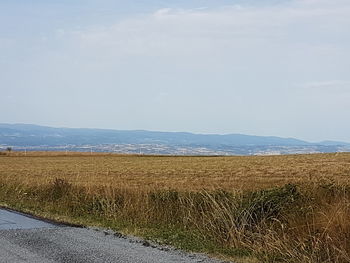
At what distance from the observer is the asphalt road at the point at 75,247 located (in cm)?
850

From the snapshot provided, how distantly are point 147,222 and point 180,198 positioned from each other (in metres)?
1.36

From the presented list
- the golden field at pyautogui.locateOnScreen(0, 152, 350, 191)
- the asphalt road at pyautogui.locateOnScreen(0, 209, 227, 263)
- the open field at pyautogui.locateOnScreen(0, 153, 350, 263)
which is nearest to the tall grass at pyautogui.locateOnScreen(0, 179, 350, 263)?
the open field at pyautogui.locateOnScreen(0, 153, 350, 263)

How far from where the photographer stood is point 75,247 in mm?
9367

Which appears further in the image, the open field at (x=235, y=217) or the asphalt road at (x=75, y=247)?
the open field at (x=235, y=217)

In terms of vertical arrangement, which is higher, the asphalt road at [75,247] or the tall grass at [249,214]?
the tall grass at [249,214]

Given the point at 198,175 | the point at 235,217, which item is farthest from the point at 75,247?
the point at 198,175

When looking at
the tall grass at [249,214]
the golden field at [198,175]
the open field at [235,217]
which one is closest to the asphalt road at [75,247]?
the open field at [235,217]

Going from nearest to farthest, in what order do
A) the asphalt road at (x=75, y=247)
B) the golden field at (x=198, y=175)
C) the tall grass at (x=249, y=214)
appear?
the asphalt road at (x=75, y=247) → the tall grass at (x=249, y=214) → the golden field at (x=198, y=175)

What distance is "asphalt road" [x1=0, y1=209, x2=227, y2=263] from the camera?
850 cm

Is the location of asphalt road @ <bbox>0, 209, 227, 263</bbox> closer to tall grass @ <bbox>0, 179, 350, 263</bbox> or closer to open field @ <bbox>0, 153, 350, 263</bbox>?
open field @ <bbox>0, 153, 350, 263</bbox>

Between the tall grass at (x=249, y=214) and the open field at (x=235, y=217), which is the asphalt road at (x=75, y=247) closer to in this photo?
the open field at (x=235, y=217)

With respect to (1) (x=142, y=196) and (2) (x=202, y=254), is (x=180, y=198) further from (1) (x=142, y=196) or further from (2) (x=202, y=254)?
(2) (x=202, y=254)

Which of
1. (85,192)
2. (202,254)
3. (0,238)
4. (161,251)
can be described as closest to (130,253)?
(161,251)

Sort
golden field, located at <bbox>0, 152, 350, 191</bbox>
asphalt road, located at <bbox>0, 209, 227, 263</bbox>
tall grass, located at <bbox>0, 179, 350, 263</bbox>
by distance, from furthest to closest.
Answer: golden field, located at <bbox>0, 152, 350, 191</bbox>
tall grass, located at <bbox>0, 179, 350, 263</bbox>
asphalt road, located at <bbox>0, 209, 227, 263</bbox>
